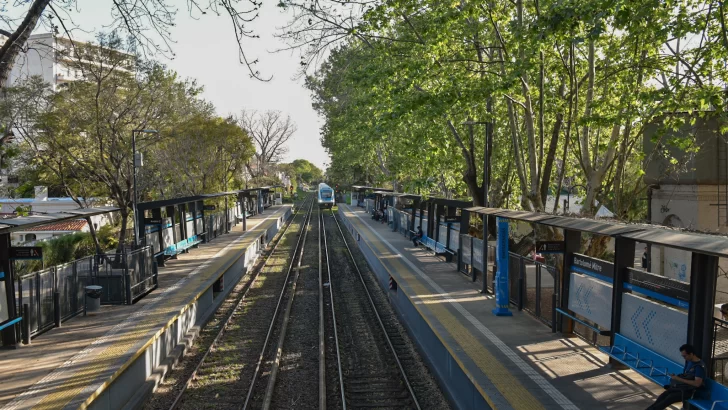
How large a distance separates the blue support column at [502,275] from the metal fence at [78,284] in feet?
31.6

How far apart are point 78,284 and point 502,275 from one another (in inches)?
409

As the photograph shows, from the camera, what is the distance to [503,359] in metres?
10.9

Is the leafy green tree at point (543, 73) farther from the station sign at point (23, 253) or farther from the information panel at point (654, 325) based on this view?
the station sign at point (23, 253)

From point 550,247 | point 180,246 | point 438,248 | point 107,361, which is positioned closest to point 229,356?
point 107,361

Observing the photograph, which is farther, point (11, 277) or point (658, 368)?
point (11, 277)

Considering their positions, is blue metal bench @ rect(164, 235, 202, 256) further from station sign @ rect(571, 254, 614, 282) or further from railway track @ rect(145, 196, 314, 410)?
station sign @ rect(571, 254, 614, 282)

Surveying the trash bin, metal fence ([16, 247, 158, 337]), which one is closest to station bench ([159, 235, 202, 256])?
metal fence ([16, 247, 158, 337])

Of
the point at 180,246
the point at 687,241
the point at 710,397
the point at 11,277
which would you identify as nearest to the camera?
the point at 687,241

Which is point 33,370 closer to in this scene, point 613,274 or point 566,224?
point 566,224

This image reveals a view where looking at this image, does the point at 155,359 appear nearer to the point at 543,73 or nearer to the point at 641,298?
the point at 641,298

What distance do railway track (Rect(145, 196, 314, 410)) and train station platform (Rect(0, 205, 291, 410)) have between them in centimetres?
48

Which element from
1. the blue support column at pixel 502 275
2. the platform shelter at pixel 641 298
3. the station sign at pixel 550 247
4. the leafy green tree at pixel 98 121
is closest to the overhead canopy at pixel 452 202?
the blue support column at pixel 502 275

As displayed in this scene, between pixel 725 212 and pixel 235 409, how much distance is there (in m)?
19.9

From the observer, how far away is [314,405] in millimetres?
10477
